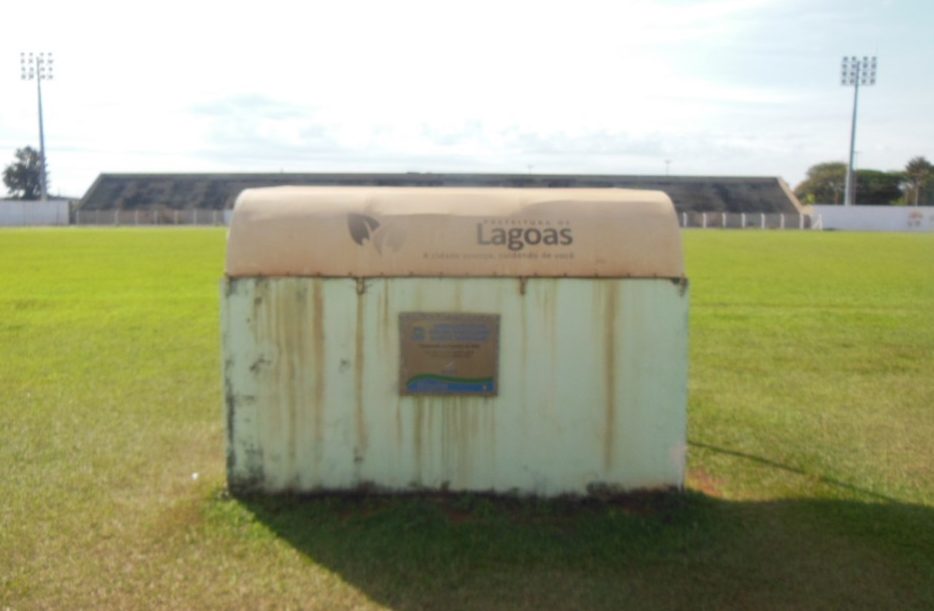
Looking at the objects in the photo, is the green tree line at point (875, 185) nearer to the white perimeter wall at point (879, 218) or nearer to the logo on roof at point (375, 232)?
the white perimeter wall at point (879, 218)

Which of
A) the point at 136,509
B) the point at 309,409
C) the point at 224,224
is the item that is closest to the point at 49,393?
the point at 136,509

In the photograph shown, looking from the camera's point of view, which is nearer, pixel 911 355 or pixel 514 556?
pixel 514 556

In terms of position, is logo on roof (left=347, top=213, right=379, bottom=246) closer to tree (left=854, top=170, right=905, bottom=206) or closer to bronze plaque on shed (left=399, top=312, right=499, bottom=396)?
bronze plaque on shed (left=399, top=312, right=499, bottom=396)

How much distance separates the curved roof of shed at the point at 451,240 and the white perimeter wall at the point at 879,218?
2625 inches

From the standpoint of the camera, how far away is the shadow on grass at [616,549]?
4566mm

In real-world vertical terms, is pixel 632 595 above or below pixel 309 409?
below

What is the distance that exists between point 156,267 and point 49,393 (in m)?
16.7

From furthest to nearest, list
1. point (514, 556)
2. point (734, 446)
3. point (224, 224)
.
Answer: point (224, 224) → point (734, 446) → point (514, 556)

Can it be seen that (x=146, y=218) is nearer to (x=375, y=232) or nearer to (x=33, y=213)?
(x=33, y=213)

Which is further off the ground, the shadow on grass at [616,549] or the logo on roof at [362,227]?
the logo on roof at [362,227]

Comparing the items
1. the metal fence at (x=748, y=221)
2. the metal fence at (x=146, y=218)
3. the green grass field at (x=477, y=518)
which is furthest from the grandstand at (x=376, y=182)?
the green grass field at (x=477, y=518)

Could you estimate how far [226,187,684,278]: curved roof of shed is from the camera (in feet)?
18.0

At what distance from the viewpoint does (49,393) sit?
8.87 m

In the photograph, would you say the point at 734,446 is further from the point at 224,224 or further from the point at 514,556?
the point at 224,224
